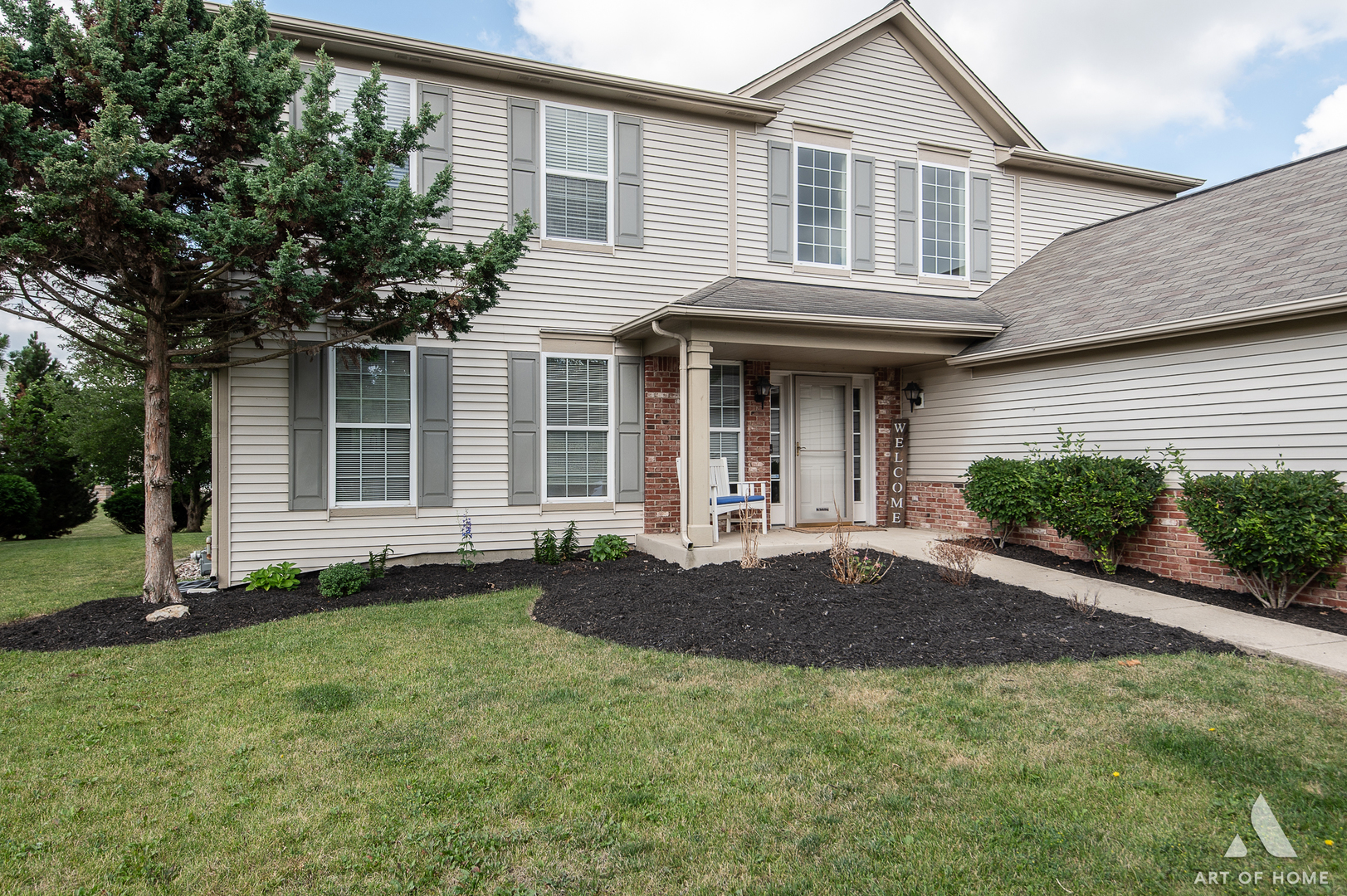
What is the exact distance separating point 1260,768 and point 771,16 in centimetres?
1904

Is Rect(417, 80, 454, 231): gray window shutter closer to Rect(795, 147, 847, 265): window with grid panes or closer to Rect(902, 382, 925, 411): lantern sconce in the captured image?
Rect(795, 147, 847, 265): window with grid panes

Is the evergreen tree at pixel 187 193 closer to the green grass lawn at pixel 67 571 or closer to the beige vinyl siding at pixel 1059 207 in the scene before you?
the green grass lawn at pixel 67 571

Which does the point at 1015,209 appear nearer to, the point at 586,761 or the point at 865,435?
the point at 865,435

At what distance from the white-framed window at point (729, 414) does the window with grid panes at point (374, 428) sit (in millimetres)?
3754

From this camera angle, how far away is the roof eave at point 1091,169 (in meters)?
11.0

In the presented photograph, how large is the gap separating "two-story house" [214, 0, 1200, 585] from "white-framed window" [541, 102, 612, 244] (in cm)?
3

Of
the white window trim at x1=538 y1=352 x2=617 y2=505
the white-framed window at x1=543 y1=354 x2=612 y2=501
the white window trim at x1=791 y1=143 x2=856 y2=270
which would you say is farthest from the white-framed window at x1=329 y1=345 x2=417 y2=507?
the white window trim at x1=791 y1=143 x2=856 y2=270

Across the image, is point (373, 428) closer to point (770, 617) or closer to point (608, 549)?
point (608, 549)

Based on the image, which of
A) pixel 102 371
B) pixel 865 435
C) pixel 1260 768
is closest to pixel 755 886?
pixel 1260 768

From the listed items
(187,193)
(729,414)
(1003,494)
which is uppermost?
(187,193)

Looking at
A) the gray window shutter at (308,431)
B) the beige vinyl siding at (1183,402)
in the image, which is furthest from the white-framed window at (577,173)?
the beige vinyl siding at (1183,402)

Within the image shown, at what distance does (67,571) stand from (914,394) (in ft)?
38.3

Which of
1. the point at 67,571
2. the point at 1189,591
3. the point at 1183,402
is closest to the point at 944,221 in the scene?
the point at 1183,402

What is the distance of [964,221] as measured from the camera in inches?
428
